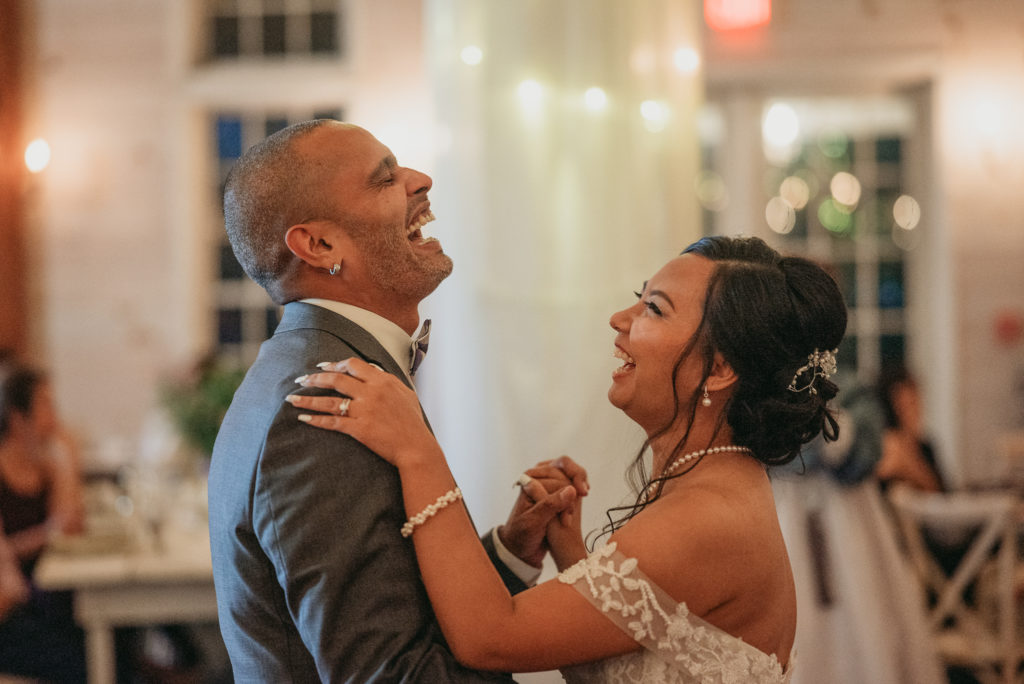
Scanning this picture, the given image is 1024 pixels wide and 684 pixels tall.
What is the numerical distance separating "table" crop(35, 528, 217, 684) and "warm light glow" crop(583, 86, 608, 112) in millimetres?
1969

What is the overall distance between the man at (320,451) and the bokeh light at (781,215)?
17.8ft

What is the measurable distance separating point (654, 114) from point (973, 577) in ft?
8.73

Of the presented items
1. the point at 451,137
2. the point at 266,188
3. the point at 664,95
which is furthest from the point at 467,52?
the point at 266,188

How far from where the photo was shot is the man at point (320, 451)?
4.03 feet

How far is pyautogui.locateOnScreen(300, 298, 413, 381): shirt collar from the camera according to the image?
149cm

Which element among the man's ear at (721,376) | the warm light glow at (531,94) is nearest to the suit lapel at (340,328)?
the man's ear at (721,376)

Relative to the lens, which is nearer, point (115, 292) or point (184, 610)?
point (184, 610)

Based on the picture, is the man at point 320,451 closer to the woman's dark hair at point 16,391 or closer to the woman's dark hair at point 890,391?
the woman's dark hair at point 16,391

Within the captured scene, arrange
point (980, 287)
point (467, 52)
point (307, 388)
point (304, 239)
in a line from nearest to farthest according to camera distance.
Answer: point (307, 388), point (304, 239), point (467, 52), point (980, 287)

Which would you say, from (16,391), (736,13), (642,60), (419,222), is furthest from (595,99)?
(736,13)

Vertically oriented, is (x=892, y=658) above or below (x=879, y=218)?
below

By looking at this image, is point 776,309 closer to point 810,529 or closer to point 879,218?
point 810,529

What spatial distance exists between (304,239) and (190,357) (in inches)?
213

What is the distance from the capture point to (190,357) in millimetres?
6516
